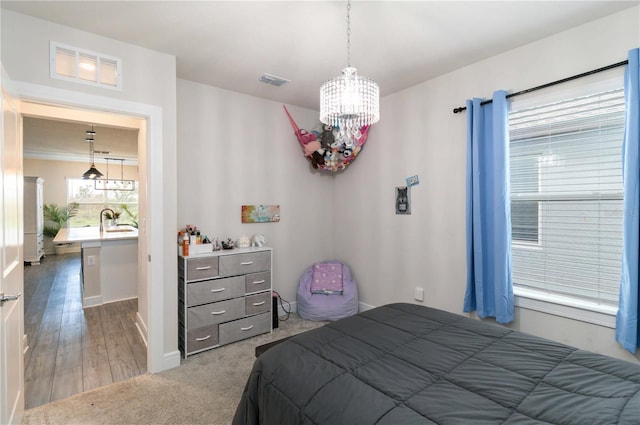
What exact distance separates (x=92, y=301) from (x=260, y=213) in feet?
8.67

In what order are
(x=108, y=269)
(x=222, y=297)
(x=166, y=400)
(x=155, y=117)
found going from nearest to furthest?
1. (x=166, y=400)
2. (x=155, y=117)
3. (x=222, y=297)
4. (x=108, y=269)

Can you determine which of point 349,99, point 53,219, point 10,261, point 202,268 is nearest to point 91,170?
point 53,219

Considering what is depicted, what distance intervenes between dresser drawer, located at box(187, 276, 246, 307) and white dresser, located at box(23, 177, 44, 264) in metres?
6.62

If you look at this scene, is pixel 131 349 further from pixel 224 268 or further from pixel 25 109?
pixel 25 109

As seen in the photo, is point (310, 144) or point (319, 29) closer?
point (319, 29)

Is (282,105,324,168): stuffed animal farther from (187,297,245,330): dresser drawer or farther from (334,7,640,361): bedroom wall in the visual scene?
(187,297,245,330): dresser drawer

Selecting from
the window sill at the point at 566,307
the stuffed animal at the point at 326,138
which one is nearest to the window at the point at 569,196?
the window sill at the point at 566,307

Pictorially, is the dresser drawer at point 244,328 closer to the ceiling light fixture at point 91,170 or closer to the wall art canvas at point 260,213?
the wall art canvas at point 260,213

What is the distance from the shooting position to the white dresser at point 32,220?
6.96 metres

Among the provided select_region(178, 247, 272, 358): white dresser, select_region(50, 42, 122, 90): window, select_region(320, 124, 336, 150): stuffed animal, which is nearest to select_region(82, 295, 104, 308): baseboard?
select_region(178, 247, 272, 358): white dresser

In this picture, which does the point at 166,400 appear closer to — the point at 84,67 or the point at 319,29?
the point at 84,67

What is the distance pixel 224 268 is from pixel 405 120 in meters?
2.42

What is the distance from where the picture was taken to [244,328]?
3.16 metres

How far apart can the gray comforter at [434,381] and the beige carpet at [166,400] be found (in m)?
0.75
